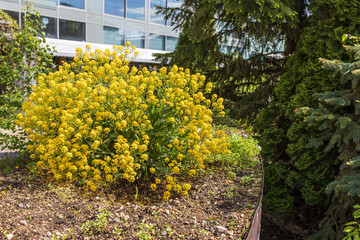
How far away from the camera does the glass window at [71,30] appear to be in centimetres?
1520

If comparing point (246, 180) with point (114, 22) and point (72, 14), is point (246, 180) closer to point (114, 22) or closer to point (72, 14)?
point (72, 14)

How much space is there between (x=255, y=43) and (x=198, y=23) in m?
1.39

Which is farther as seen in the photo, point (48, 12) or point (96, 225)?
point (48, 12)

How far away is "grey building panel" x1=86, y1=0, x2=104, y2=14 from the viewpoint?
16094mm

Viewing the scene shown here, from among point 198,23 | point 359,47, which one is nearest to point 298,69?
point 359,47

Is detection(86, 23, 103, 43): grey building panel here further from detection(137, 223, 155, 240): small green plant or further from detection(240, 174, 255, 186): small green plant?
detection(137, 223, 155, 240): small green plant

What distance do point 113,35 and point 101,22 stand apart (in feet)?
3.19

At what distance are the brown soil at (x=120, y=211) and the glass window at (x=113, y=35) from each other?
47.8 ft

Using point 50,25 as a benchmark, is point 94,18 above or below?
above

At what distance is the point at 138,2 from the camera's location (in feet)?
58.2

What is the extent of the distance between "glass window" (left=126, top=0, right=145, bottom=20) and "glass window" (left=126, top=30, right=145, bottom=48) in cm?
94

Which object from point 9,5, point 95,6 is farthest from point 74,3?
point 9,5

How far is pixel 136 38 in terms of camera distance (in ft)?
59.0

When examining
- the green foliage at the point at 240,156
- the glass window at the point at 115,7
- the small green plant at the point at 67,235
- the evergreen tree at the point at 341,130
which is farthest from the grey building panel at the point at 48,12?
the small green plant at the point at 67,235
